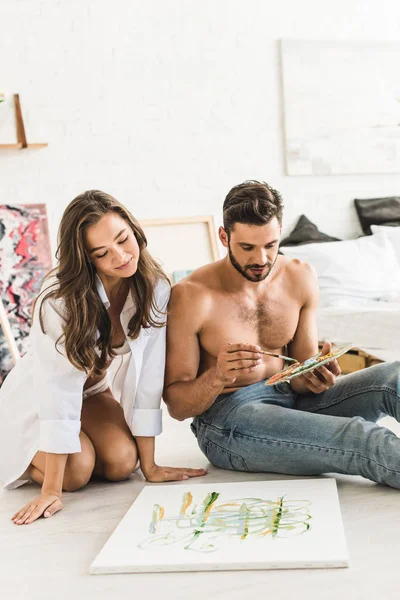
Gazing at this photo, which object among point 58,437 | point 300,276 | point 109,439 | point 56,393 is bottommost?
point 109,439

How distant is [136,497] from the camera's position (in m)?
2.14

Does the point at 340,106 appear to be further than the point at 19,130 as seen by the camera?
Yes

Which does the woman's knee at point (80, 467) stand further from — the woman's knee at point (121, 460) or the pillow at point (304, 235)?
the pillow at point (304, 235)

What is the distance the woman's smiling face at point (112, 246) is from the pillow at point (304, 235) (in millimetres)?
Result: 2587

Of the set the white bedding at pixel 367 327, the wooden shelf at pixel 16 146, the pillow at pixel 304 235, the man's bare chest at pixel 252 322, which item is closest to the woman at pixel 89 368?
the man's bare chest at pixel 252 322

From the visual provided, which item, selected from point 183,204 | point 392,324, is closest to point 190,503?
point 392,324

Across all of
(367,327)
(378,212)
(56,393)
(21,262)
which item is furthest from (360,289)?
(56,393)

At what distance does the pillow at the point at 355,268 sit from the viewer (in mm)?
4079

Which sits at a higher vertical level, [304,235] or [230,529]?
[304,235]

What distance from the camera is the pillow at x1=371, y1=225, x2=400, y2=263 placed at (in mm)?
4430

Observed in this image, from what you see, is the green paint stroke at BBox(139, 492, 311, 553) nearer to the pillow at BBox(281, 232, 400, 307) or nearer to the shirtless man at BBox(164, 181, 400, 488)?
the shirtless man at BBox(164, 181, 400, 488)

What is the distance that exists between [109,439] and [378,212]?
290cm

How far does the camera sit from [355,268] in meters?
4.20

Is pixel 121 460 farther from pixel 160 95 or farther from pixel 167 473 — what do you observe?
pixel 160 95
